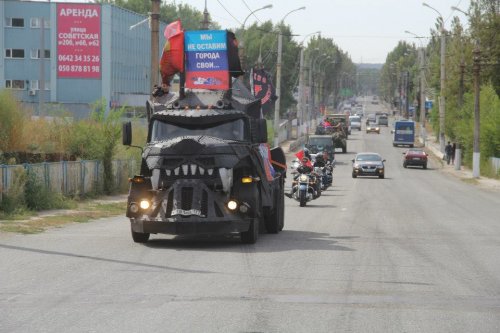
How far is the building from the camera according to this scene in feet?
318

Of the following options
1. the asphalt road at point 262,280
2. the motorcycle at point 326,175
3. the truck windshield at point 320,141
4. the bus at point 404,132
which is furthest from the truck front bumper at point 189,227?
the bus at point 404,132

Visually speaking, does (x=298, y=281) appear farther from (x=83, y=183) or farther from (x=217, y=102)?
(x=83, y=183)

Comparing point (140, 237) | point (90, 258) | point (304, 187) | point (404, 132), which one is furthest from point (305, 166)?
point (404, 132)

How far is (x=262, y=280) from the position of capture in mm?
14445

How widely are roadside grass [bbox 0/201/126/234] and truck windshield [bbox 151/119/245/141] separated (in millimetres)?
4328

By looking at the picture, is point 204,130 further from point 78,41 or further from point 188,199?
point 78,41

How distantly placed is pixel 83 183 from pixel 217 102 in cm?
1580

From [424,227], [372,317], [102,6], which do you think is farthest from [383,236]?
[102,6]

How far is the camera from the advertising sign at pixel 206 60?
21.2m

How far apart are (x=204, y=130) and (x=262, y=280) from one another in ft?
20.2

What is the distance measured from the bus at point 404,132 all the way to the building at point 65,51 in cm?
2712

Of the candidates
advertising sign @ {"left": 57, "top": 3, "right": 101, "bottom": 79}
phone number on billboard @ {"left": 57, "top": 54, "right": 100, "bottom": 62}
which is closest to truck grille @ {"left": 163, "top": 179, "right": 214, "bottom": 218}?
advertising sign @ {"left": 57, "top": 3, "right": 101, "bottom": 79}

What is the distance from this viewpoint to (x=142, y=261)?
16.7 metres

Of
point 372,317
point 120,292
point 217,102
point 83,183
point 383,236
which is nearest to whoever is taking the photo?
point 372,317
